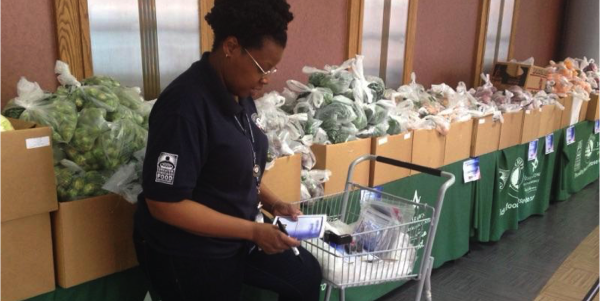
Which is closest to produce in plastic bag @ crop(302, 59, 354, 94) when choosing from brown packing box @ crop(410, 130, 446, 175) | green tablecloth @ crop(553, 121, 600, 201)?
brown packing box @ crop(410, 130, 446, 175)

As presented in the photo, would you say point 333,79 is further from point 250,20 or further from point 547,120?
point 547,120

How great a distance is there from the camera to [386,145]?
2439mm

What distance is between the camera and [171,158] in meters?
1.13

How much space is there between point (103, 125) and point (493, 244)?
9.99ft

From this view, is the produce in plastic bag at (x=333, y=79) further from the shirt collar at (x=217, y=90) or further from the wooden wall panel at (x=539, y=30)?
the wooden wall panel at (x=539, y=30)

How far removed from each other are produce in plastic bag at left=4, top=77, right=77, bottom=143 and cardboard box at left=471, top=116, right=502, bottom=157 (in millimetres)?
2455

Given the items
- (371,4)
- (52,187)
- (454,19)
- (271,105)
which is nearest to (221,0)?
(52,187)

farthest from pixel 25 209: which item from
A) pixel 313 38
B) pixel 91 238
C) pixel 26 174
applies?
pixel 313 38

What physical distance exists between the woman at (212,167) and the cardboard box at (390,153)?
3.49ft

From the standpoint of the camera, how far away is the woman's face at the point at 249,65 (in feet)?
4.01

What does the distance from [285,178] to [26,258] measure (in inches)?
37.1

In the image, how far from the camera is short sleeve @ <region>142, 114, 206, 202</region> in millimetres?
1137

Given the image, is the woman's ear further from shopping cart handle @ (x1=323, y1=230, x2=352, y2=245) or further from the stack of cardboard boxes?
shopping cart handle @ (x1=323, y1=230, x2=352, y2=245)

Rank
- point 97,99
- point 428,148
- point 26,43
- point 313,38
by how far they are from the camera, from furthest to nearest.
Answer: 1. point 313,38
2. point 428,148
3. point 26,43
4. point 97,99
